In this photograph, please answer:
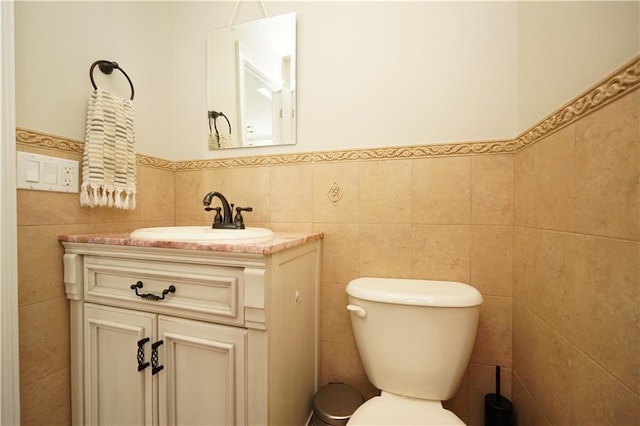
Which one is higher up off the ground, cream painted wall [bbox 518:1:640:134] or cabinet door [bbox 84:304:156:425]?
cream painted wall [bbox 518:1:640:134]

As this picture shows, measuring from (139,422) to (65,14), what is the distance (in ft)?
Result: 4.90

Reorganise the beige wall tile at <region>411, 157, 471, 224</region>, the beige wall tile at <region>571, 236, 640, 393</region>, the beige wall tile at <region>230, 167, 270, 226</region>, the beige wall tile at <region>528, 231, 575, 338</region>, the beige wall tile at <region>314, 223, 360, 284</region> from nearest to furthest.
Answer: the beige wall tile at <region>571, 236, 640, 393</region>, the beige wall tile at <region>528, 231, 575, 338</region>, the beige wall tile at <region>411, 157, 471, 224</region>, the beige wall tile at <region>314, 223, 360, 284</region>, the beige wall tile at <region>230, 167, 270, 226</region>

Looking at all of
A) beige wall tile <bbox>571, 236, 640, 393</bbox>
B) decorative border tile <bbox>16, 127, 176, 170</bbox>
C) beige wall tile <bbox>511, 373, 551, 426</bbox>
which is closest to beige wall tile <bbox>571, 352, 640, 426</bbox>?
beige wall tile <bbox>571, 236, 640, 393</bbox>

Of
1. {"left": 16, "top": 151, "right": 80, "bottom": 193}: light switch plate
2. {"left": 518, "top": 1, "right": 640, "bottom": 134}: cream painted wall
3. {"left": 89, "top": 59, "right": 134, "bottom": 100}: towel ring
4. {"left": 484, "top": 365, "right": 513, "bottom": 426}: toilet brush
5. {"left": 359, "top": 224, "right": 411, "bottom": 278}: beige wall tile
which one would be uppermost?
{"left": 89, "top": 59, "right": 134, "bottom": 100}: towel ring

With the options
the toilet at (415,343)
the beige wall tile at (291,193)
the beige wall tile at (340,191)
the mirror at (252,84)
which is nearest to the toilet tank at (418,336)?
the toilet at (415,343)

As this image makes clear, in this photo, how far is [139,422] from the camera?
0.87 meters

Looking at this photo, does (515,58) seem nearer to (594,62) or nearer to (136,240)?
(594,62)

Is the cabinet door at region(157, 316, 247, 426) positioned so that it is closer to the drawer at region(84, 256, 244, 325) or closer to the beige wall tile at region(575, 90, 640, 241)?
the drawer at region(84, 256, 244, 325)

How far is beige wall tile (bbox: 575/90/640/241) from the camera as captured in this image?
51 centimetres

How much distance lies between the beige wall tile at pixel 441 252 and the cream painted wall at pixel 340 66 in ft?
1.20

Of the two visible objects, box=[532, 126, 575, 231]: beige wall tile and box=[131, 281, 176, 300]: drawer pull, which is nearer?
box=[532, 126, 575, 231]: beige wall tile

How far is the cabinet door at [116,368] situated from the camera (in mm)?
861

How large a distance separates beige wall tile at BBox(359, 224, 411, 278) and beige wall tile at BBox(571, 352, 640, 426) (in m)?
0.54

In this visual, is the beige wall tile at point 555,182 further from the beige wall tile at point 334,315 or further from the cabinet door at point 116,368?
the cabinet door at point 116,368
